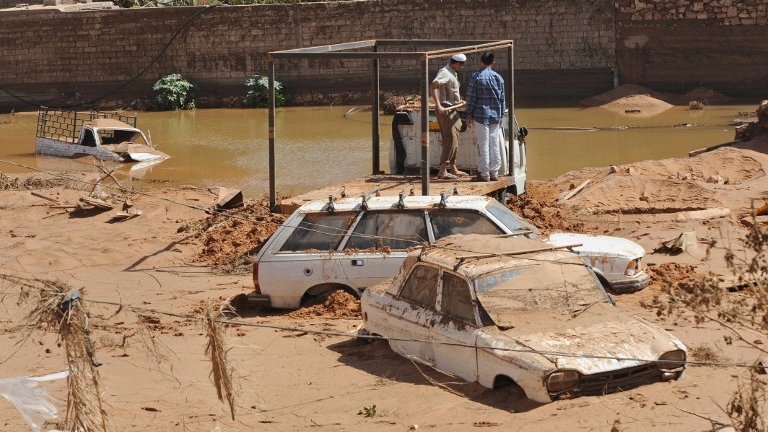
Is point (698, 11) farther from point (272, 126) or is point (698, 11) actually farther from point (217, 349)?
point (217, 349)

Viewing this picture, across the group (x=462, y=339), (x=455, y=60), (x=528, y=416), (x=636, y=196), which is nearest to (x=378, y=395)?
(x=462, y=339)

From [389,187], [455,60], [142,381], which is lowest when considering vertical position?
[142,381]

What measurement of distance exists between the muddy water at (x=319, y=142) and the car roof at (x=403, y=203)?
375 inches

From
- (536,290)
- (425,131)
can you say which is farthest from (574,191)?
(536,290)

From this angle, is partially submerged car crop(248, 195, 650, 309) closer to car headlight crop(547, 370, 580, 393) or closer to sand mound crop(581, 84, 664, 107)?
car headlight crop(547, 370, 580, 393)

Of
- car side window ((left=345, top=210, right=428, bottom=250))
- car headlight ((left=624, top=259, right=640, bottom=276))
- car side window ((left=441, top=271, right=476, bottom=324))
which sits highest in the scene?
car side window ((left=345, top=210, right=428, bottom=250))

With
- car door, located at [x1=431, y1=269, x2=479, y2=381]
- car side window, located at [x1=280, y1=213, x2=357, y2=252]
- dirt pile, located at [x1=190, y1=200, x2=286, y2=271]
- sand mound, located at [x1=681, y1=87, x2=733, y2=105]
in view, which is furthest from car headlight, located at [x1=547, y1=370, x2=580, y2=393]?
sand mound, located at [x1=681, y1=87, x2=733, y2=105]

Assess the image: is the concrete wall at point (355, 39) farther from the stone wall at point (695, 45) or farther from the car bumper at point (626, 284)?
the car bumper at point (626, 284)

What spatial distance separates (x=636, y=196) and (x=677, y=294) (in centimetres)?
1037

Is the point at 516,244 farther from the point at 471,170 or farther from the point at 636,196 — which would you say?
the point at 636,196

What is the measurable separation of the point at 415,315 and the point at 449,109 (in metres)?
5.80

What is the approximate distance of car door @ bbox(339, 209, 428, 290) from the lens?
38.1 ft

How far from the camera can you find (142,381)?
9.93 m

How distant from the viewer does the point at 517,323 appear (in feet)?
30.1
